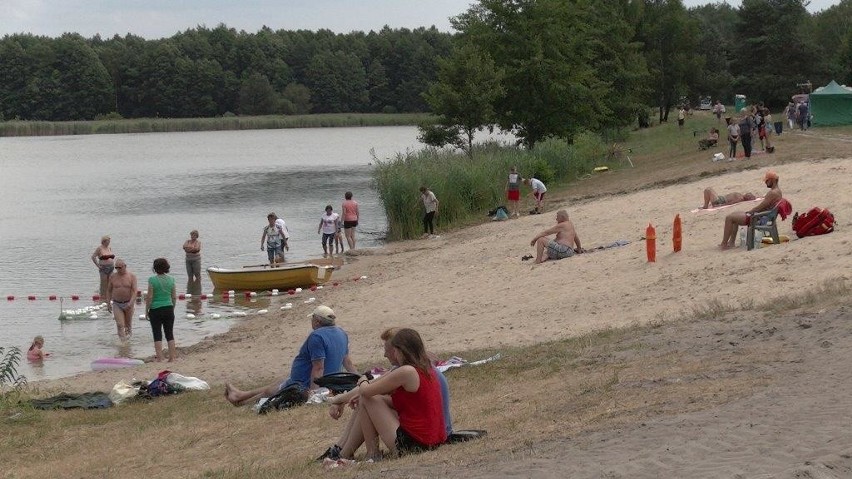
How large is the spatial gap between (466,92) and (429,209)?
14.4m

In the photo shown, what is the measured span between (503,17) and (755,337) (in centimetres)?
3989

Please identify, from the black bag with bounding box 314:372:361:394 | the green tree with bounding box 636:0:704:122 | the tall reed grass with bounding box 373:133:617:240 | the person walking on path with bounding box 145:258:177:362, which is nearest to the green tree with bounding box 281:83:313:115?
the green tree with bounding box 636:0:704:122

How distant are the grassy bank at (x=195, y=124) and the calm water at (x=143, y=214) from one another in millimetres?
17887

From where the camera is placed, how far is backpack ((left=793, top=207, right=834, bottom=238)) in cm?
1664

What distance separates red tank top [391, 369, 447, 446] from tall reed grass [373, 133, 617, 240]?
24.6 metres

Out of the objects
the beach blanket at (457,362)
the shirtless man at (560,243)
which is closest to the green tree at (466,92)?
the shirtless man at (560,243)

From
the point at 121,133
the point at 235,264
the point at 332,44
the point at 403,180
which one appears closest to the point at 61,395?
the point at 235,264

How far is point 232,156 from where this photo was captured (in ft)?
300

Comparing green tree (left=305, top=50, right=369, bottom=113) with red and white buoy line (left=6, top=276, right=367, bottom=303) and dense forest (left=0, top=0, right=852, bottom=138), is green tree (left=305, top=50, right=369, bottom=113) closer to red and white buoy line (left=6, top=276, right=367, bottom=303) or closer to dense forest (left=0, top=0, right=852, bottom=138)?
dense forest (left=0, top=0, right=852, bottom=138)

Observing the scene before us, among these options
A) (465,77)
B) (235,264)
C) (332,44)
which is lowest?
(235,264)

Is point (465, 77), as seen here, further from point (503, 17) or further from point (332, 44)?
point (332, 44)

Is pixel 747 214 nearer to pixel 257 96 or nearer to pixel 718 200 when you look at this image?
pixel 718 200

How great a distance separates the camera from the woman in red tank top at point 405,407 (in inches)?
335

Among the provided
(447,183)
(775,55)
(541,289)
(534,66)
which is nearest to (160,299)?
(541,289)
